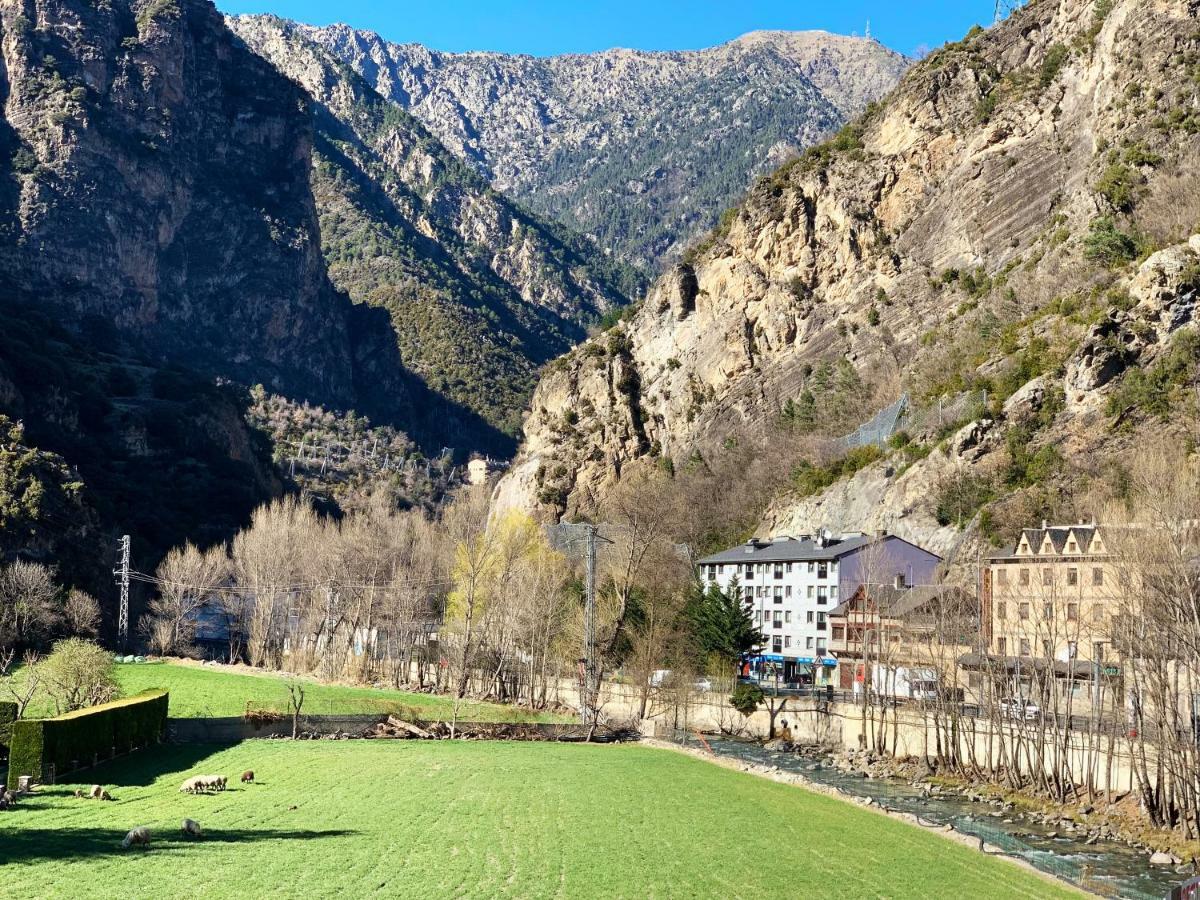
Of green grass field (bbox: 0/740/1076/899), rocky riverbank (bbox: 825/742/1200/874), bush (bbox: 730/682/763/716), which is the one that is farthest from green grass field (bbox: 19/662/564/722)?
rocky riverbank (bbox: 825/742/1200/874)

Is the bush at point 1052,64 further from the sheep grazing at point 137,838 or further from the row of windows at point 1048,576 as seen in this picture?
the sheep grazing at point 137,838

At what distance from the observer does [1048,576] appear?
210 feet

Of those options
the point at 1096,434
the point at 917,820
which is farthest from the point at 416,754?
the point at 1096,434

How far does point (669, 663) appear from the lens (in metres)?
77.0

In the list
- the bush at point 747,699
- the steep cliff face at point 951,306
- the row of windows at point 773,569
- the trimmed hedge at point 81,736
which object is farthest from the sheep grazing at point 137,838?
the row of windows at point 773,569

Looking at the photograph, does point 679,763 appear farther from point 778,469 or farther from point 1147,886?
point 778,469

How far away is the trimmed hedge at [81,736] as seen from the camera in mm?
33812

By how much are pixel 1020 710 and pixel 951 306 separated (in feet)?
223

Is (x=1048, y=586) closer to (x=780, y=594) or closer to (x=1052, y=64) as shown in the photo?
(x=780, y=594)

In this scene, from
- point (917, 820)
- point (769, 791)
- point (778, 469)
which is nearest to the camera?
point (917, 820)

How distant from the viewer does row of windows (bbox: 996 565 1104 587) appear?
59531 millimetres

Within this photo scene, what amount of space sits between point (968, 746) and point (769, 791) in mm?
14151

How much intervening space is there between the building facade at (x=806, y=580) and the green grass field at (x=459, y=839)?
138 ft

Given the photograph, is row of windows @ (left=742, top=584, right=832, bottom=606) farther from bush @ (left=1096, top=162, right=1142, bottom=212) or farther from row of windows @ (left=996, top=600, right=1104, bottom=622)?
bush @ (left=1096, top=162, right=1142, bottom=212)
